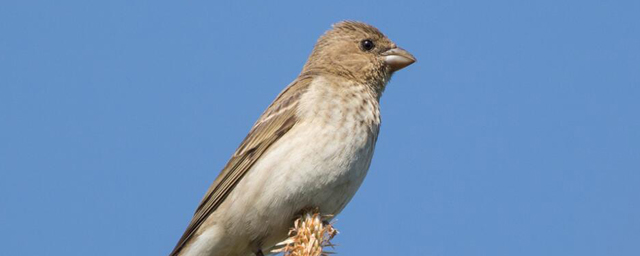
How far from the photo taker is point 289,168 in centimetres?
584

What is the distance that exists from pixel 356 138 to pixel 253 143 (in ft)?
2.93

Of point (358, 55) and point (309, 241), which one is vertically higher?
point (358, 55)

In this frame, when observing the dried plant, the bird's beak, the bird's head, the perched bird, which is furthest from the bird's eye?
the dried plant

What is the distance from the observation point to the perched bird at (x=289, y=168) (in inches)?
228

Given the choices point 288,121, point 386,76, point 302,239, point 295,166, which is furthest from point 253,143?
point 302,239

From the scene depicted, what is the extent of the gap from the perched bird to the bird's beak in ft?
1.34

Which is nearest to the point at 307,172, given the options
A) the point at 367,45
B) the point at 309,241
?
the point at 309,241

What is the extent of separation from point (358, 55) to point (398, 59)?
1.11 feet

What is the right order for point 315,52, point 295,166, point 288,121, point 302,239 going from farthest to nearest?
point 315,52
point 288,121
point 295,166
point 302,239

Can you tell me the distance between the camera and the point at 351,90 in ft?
21.8

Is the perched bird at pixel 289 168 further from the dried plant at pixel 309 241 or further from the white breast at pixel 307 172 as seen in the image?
the dried plant at pixel 309 241

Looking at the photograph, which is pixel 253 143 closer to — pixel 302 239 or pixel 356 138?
pixel 356 138

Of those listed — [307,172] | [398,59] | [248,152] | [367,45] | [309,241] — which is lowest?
[309,241]

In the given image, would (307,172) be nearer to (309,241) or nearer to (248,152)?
(248,152)
